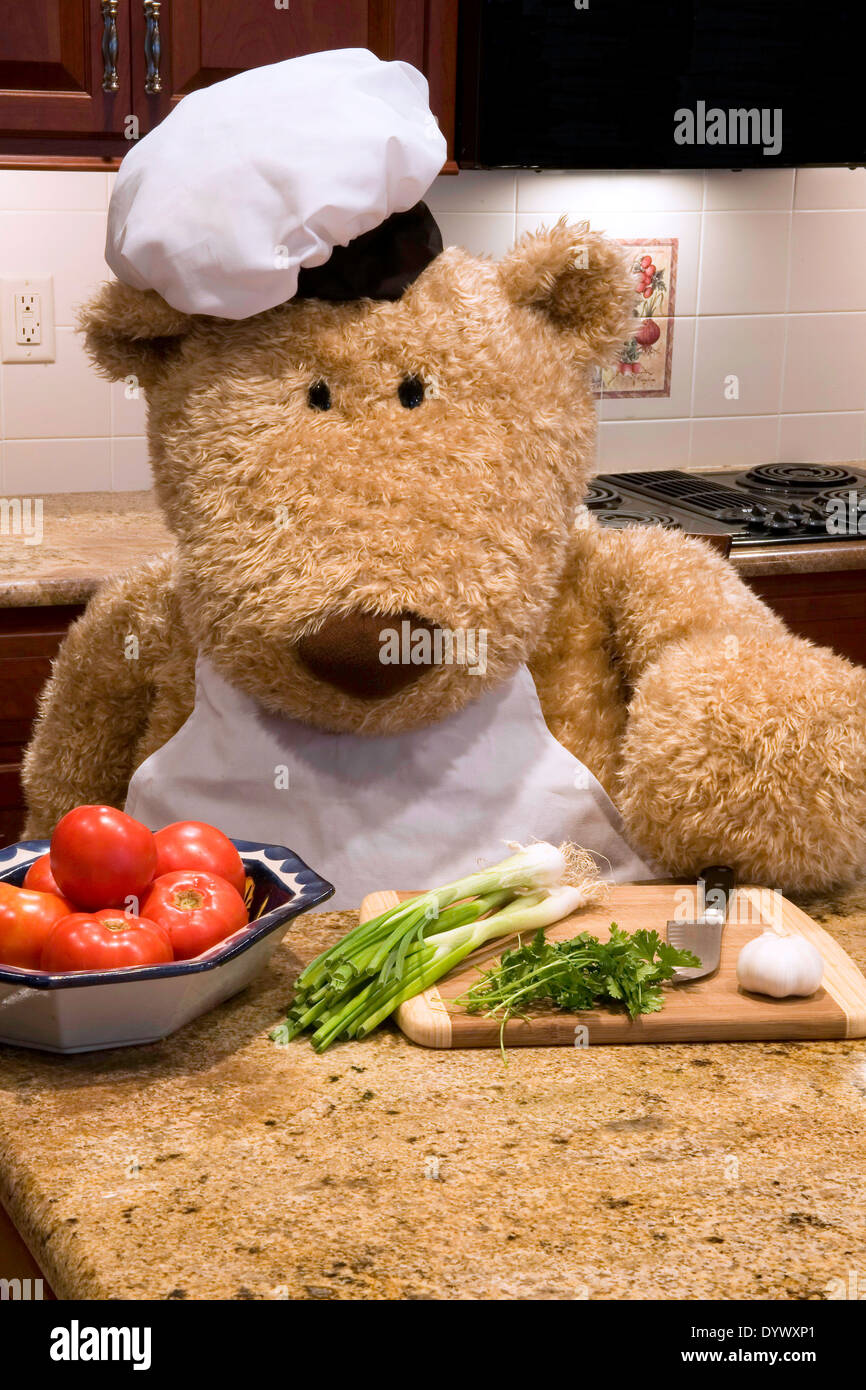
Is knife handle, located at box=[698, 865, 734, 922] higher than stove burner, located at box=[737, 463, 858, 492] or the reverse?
the reverse

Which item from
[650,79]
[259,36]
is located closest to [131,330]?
[259,36]

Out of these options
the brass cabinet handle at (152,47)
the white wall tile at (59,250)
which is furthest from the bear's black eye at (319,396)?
the white wall tile at (59,250)

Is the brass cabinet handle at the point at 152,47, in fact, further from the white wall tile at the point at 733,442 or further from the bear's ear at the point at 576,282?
the white wall tile at the point at 733,442

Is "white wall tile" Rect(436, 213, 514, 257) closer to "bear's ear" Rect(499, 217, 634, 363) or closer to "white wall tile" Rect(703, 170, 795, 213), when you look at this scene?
"white wall tile" Rect(703, 170, 795, 213)

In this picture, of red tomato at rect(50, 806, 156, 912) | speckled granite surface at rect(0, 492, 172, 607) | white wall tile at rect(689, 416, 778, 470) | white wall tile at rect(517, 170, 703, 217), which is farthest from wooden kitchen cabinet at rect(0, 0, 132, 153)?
red tomato at rect(50, 806, 156, 912)

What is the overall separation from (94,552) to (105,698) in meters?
0.81

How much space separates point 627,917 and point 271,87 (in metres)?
0.68

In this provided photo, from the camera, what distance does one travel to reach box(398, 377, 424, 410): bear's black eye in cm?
117

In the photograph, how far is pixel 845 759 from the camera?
1.14 metres

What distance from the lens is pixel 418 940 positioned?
989 mm

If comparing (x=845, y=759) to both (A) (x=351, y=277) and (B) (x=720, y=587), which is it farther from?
(A) (x=351, y=277)

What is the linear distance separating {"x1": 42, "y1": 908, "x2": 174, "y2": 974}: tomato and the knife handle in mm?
422

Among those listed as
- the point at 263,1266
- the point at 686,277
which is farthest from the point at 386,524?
the point at 686,277

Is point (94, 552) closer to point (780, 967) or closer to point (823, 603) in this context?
point (823, 603)
